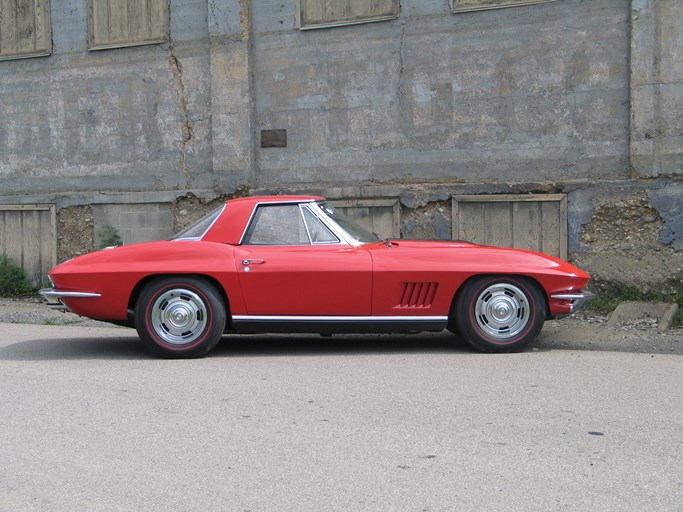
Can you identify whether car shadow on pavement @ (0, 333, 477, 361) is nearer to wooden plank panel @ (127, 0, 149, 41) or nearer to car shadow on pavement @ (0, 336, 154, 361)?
car shadow on pavement @ (0, 336, 154, 361)

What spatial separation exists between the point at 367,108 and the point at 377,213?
1.41 meters

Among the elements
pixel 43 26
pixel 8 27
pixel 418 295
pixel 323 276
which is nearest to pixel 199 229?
pixel 323 276

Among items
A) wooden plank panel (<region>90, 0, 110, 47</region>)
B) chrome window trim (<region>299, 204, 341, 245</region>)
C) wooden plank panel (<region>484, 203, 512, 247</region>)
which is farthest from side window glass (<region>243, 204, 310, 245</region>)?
wooden plank panel (<region>90, 0, 110, 47</region>)

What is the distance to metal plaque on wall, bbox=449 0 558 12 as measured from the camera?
10.7 metres

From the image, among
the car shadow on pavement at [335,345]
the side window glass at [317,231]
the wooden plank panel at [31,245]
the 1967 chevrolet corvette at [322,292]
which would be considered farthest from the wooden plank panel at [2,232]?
the side window glass at [317,231]

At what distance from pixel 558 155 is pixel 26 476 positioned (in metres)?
8.04

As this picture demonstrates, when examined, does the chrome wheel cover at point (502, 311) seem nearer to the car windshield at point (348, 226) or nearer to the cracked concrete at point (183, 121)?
the car windshield at point (348, 226)

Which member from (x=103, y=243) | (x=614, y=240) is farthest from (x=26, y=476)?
(x=103, y=243)

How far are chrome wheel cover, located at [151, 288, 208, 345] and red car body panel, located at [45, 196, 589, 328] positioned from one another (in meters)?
0.20

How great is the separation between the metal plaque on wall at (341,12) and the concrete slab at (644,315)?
4792 mm

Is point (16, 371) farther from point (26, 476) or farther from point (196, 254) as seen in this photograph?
point (26, 476)

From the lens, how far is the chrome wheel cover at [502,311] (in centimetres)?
717

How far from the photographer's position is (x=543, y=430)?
15.6 ft

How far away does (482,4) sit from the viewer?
10891mm
